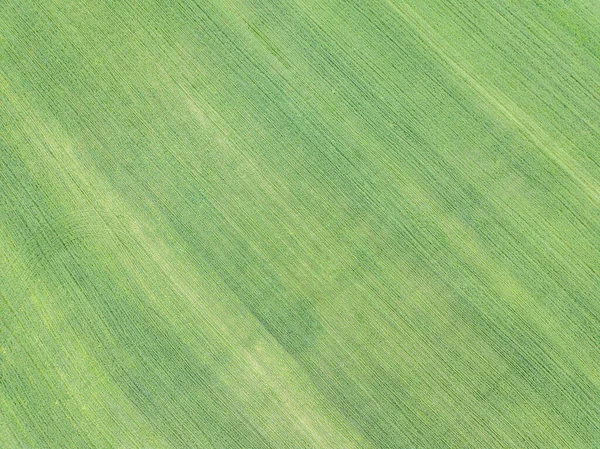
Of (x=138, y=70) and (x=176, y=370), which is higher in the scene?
(x=138, y=70)

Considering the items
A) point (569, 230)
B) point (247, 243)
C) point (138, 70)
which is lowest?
point (247, 243)

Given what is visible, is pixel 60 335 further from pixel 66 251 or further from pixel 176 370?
pixel 176 370

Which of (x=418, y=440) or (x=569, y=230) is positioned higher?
(x=569, y=230)

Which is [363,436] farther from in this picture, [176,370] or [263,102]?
[263,102]

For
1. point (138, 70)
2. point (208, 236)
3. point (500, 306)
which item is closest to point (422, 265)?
point (500, 306)

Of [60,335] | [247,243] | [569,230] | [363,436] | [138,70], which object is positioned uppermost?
[569,230]

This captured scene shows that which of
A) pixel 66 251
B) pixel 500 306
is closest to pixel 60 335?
pixel 66 251
